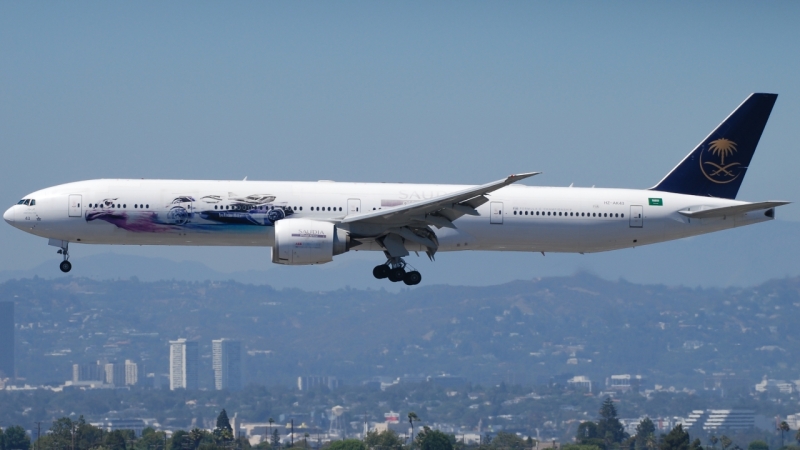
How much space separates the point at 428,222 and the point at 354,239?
2841 mm

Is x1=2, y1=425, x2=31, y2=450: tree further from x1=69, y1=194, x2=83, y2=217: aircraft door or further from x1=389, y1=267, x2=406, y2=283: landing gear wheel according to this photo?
x1=389, y1=267, x2=406, y2=283: landing gear wheel

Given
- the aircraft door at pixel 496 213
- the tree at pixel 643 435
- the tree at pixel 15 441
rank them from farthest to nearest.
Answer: the tree at pixel 643 435
the tree at pixel 15 441
the aircraft door at pixel 496 213

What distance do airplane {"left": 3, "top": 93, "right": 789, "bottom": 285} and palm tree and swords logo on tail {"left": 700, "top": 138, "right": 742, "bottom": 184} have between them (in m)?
1.86

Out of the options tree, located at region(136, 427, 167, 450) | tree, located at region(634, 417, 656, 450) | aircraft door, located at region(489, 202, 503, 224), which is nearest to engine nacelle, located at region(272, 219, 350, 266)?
aircraft door, located at region(489, 202, 503, 224)

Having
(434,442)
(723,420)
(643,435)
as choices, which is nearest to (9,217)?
(434,442)

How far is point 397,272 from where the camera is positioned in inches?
1695

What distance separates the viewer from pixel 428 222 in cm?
4150

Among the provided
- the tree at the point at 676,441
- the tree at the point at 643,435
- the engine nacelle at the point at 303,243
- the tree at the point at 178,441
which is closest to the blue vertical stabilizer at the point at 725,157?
the engine nacelle at the point at 303,243

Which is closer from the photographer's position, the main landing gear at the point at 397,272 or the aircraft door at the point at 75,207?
the aircraft door at the point at 75,207

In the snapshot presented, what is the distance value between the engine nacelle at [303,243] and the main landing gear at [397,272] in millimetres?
2786

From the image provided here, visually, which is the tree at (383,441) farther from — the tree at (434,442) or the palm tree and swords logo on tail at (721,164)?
the palm tree and swords logo on tail at (721,164)

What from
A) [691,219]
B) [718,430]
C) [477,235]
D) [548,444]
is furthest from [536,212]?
[718,430]

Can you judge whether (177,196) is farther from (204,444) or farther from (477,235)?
(204,444)

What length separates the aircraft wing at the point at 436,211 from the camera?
130 ft
